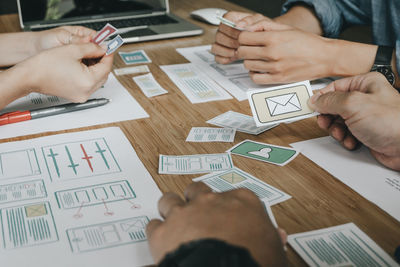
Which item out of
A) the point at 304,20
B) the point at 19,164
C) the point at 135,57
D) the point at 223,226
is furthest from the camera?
the point at 304,20

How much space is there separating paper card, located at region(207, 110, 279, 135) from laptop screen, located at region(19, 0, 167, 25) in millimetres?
861

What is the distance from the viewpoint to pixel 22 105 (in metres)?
1.05

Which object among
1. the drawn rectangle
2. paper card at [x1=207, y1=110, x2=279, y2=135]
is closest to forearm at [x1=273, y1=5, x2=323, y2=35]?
paper card at [x1=207, y1=110, x2=279, y2=135]

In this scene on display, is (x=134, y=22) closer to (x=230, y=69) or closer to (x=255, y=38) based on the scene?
(x=230, y=69)

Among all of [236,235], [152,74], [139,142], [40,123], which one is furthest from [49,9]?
[236,235]

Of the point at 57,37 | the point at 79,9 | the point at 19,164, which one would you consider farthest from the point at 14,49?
the point at 19,164

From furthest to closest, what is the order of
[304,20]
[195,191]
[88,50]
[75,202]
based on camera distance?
[304,20]
[88,50]
[75,202]
[195,191]

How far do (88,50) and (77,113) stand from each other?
0.15 m

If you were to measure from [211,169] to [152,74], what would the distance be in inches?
21.0

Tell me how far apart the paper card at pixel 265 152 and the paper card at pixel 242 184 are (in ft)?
0.22

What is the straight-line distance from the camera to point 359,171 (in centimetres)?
81

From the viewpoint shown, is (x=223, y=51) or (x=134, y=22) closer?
(x=223, y=51)

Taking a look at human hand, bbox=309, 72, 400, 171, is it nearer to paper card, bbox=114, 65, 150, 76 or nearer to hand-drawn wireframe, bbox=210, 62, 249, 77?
hand-drawn wireframe, bbox=210, 62, 249, 77

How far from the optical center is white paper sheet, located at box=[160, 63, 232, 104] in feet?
3.68
